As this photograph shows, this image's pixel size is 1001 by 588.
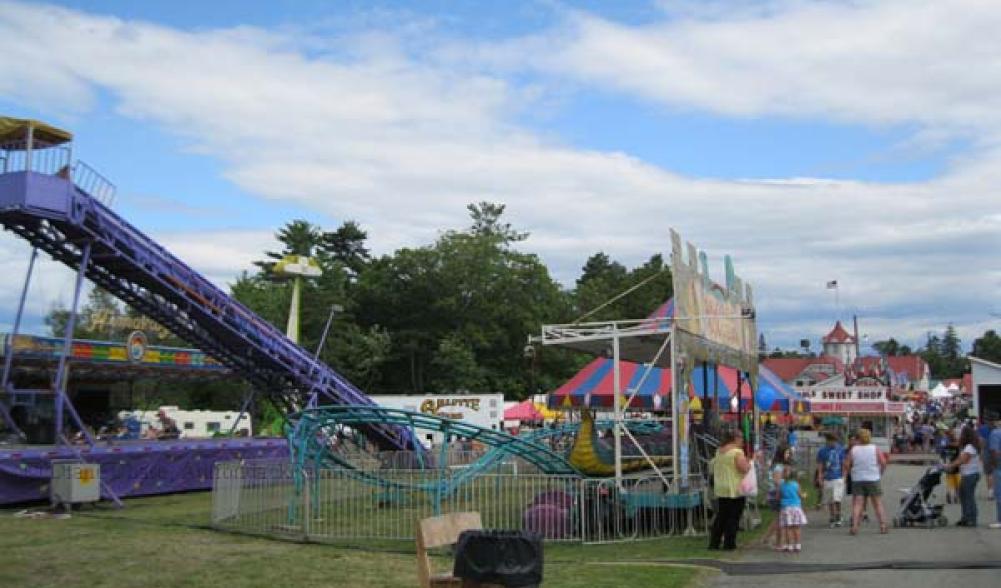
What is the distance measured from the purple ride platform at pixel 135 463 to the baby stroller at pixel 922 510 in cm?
1608

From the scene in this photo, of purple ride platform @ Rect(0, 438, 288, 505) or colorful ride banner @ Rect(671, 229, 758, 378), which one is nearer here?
colorful ride banner @ Rect(671, 229, 758, 378)

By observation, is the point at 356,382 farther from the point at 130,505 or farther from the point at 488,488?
the point at 488,488

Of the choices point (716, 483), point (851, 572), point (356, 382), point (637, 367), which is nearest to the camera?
point (851, 572)

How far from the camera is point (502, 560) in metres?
7.14

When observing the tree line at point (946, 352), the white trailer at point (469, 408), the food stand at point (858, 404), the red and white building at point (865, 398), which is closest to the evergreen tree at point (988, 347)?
the tree line at point (946, 352)

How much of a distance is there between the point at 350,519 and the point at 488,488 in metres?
2.65

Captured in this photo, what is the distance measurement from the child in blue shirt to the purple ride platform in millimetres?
15019

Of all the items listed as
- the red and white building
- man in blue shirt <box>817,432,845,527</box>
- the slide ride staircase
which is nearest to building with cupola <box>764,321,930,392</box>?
the red and white building

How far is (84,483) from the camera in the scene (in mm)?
19500

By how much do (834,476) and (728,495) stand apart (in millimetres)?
4509

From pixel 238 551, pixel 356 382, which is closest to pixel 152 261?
pixel 238 551

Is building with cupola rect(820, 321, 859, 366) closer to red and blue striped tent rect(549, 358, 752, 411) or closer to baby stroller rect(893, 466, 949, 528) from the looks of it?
red and blue striped tent rect(549, 358, 752, 411)

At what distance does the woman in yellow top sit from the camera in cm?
1282

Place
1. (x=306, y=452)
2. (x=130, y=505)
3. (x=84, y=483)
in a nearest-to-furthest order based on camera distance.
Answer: (x=306, y=452) < (x=84, y=483) < (x=130, y=505)
